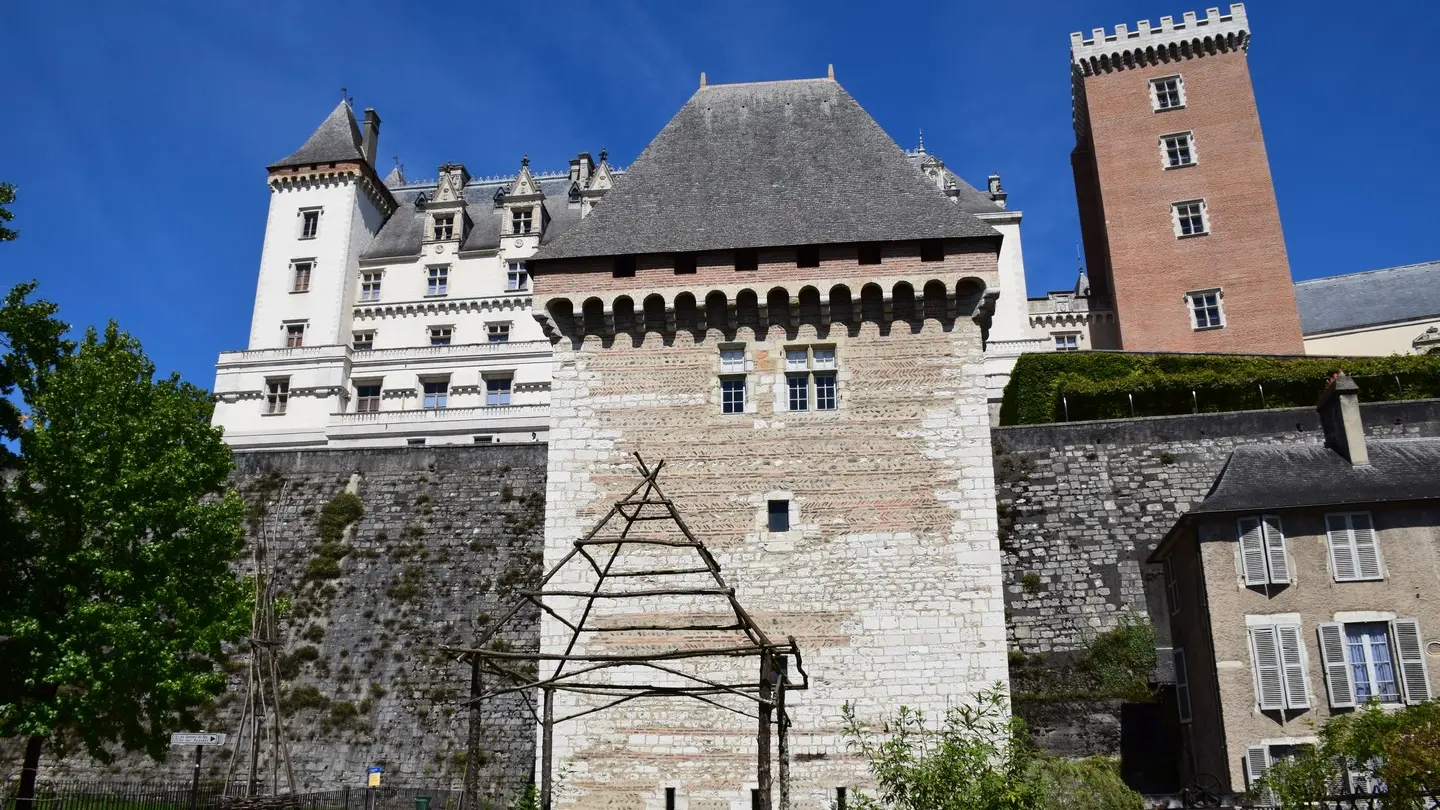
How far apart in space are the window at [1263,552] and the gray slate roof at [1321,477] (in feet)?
1.02

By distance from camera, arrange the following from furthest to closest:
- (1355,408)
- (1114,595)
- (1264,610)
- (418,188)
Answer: (418,188), (1114,595), (1355,408), (1264,610)

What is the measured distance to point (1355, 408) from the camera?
68.3 feet

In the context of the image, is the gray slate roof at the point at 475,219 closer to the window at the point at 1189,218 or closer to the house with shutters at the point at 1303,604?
the window at the point at 1189,218

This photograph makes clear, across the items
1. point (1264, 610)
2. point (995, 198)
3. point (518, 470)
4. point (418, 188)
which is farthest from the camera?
point (418, 188)

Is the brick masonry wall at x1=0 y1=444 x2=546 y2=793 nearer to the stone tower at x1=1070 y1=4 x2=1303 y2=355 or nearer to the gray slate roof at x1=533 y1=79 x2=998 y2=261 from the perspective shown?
the gray slate roof at x1=533 y1=79 x2=998 y2=261

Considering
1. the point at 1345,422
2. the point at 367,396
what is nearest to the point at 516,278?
the point at 367,396

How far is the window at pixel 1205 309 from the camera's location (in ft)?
122

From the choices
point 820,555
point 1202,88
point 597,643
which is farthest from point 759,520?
point 1202,88

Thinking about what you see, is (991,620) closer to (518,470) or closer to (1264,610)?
(1264,610)

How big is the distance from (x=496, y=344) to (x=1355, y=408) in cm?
2726

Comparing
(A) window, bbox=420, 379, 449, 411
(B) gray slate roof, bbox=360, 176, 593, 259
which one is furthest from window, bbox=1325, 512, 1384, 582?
(B) gray slate roof, bbox=360, 176, 593, 259

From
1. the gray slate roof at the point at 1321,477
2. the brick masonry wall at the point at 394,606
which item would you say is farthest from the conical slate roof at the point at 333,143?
the gray slate roof at the point at 1321,477

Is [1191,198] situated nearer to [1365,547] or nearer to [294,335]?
[1365,547]

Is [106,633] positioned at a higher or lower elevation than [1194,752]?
higher
